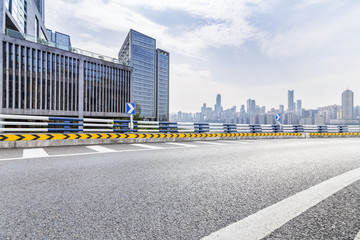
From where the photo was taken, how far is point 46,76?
146 ft

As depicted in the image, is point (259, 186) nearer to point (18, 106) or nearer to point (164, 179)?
point (164, 179)

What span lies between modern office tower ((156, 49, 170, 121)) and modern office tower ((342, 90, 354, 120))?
158912 millimetres

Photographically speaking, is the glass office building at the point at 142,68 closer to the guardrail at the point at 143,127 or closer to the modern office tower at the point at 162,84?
the modern office tower at the point at 162,84

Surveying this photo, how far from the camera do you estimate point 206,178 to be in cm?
360

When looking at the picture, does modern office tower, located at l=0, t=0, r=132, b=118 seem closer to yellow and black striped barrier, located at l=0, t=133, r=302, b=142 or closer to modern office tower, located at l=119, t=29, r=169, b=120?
yellow and black striped barrier, located at l=0, t=133, r=302, b=142

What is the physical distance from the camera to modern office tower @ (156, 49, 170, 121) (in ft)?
544

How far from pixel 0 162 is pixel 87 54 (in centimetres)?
5071

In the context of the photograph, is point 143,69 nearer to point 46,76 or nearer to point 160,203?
point 46,76

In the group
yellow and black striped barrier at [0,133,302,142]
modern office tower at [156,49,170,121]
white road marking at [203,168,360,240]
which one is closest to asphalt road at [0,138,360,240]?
white road marking at [203,168,360,240]

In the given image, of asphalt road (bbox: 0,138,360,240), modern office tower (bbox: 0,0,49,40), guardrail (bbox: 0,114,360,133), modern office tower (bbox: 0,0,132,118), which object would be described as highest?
modern office tower (bbox: 0,0,49,40)

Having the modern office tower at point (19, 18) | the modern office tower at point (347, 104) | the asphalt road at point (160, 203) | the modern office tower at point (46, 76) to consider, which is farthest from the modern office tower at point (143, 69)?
the modern office tower at point (347, 104)

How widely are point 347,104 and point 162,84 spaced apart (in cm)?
17404

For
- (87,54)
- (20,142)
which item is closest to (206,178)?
(20,142)

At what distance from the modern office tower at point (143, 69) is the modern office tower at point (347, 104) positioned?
170277 mm
